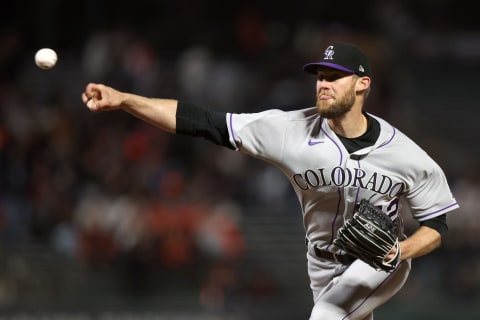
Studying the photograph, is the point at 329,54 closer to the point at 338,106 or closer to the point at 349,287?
the point at 338,106

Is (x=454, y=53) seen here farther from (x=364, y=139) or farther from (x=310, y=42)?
(x=364, y=139)

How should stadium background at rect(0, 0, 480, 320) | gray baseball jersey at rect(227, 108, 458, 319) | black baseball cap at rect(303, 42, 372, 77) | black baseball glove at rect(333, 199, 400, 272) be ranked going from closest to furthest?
black baseball glove at rect(333, 199, 400, 272) < black baseball cap at rect(303, 42, 372, 77) < gray baseball jersey at rect(227, 108, 458, 319) < stadium background at rect(0, 0, 480, 320)

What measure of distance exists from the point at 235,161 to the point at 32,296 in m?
3.13

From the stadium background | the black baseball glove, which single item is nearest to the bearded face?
the black baseball glove

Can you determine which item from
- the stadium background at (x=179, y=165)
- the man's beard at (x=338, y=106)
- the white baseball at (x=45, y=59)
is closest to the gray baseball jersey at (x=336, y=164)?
the man's beard at (x=338, y=106)

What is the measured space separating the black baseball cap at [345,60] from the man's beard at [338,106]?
12 cm

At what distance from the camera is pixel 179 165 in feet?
35.2

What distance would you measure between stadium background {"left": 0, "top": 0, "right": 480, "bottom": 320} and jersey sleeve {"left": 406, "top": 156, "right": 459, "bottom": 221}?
4.62 m

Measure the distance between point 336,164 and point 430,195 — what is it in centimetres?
58

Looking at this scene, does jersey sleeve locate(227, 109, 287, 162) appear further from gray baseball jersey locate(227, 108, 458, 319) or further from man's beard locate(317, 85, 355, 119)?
man's beard locate(317, 85, 355, 119)

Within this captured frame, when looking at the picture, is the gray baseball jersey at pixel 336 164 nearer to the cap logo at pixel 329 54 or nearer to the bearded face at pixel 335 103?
the bearded face at pixel 335 103

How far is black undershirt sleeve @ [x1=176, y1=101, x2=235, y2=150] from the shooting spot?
16.0ft

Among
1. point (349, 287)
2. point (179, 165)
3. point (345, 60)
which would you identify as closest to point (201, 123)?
point (345, 60)

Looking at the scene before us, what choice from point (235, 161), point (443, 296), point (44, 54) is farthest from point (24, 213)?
point (44, 54)
